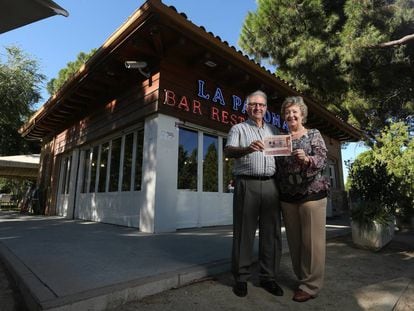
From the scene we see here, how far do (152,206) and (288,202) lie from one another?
3.67 m

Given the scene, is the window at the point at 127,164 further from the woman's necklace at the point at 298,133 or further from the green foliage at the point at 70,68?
the green foliage at the point at 70,68

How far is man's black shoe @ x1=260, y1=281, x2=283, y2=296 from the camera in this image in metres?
2.59

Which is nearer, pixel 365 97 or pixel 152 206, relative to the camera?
pixel 152 206

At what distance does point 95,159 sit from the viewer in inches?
354

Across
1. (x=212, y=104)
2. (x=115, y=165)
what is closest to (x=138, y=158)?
(x=115, y=165)

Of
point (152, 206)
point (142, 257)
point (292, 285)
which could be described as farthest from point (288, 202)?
point (152, 206)

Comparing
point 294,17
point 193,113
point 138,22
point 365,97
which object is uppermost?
point 294,17

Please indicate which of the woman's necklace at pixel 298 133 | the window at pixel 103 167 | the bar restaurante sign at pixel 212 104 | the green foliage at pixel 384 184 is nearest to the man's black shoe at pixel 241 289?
the woman's necklace at pixel 298 133

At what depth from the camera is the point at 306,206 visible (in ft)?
8.32

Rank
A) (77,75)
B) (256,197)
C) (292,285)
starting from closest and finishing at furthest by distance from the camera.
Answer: (256,197) → (292,285) → (77,75)

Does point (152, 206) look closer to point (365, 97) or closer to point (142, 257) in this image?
point (142, 257)

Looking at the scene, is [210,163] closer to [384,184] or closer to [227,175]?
[227,175]

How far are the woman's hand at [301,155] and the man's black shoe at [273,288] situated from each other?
1.07m

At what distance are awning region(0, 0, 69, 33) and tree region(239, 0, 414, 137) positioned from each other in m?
10.8
